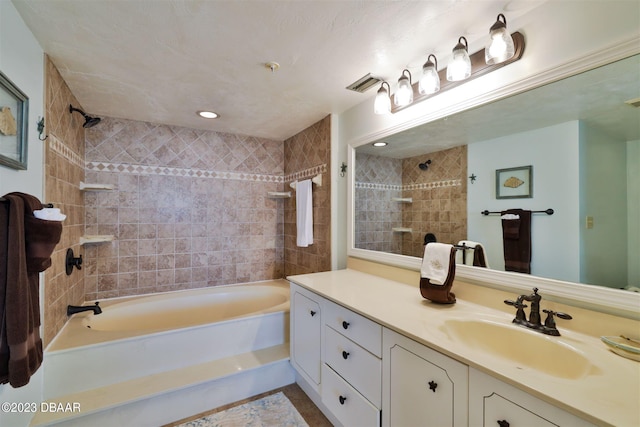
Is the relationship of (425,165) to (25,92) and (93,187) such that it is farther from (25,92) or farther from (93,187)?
(93,187)

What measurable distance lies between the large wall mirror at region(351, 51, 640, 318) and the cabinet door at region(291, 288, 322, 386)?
73cm

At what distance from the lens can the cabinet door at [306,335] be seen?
1704 millimetres

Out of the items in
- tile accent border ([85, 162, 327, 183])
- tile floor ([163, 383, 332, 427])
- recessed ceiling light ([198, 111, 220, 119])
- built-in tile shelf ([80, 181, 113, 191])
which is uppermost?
recessed ceiling light ([198, 111, 220, 119])

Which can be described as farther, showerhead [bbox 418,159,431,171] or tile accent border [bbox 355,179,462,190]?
showerhead [bbox 418,159,431,171]

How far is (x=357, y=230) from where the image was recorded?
2.28 meters

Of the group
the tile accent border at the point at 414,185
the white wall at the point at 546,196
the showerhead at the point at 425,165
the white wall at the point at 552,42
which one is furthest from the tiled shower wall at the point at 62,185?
the white wall at the point at 546,196

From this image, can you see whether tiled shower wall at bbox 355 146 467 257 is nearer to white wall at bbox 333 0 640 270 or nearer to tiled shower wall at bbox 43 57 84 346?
white wall at bbox 333 0 640 270

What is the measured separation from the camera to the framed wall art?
1119 mm

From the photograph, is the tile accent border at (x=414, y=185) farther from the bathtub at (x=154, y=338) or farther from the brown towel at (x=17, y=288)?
the brown towel at (x=17, y=288)

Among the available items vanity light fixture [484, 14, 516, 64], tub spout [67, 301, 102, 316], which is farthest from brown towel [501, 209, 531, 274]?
tub spout [67, 301, 102, 316]

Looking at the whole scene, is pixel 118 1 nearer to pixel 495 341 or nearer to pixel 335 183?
pixel 335 183

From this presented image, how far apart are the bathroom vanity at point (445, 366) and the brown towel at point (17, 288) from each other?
130 cm

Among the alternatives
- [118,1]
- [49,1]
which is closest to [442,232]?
[118,1]

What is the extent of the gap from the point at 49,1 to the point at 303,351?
88.9 inches
